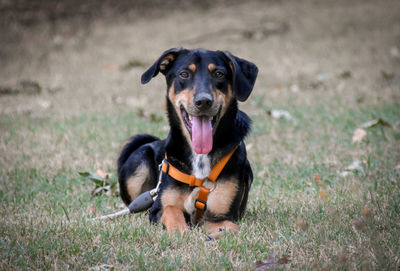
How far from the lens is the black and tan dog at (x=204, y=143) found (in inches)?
143

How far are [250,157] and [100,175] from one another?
1993 millimetres

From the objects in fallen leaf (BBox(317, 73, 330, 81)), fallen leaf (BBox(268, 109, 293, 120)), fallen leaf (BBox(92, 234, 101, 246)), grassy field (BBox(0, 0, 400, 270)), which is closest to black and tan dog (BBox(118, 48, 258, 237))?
grassy field (BBox(0, 0, 400, 270))

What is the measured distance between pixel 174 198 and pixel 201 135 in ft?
1.91

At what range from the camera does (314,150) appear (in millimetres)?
6004

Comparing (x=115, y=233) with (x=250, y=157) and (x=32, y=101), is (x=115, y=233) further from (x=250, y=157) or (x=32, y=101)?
(x=32, y=101)

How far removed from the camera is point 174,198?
12.2ft

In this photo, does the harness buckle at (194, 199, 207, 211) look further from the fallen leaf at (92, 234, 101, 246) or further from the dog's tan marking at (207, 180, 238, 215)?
the fallen leaf at (92, 234, 101, 246)

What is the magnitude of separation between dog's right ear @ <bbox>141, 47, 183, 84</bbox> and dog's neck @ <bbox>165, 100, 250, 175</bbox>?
0.32 meters

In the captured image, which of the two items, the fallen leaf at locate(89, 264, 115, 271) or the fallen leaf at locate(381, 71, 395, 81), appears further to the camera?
the fallen leaf at locate(381, 71, 395, 81)

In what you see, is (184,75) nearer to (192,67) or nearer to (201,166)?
(192,67)

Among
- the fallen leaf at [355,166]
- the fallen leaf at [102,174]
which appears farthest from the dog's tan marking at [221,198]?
the fallen leaf at [355,166]

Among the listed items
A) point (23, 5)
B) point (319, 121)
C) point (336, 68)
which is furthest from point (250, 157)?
point (23, 5)

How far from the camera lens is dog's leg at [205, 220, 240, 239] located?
3395mm

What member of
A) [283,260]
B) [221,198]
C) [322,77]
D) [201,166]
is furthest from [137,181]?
[322,77]
